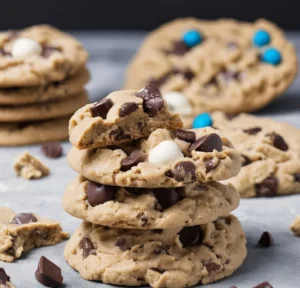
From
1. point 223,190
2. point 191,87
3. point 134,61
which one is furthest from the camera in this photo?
point 134,61

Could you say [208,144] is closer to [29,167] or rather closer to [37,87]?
[29,167]

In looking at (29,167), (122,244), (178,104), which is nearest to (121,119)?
(122,244)

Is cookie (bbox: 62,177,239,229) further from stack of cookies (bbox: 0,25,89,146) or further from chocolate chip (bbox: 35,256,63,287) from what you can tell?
stack of cookies (bbox: 0,25,89,146)

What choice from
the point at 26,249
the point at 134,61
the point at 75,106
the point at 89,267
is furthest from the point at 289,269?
the point at 134,61

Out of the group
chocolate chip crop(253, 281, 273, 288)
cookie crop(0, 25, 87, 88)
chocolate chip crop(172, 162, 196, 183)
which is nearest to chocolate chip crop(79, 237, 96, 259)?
chocolate chip crop(172, 162, 196, 183)

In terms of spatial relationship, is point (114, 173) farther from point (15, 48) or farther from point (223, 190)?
point (15, 48)

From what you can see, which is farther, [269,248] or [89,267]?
[269,248]
